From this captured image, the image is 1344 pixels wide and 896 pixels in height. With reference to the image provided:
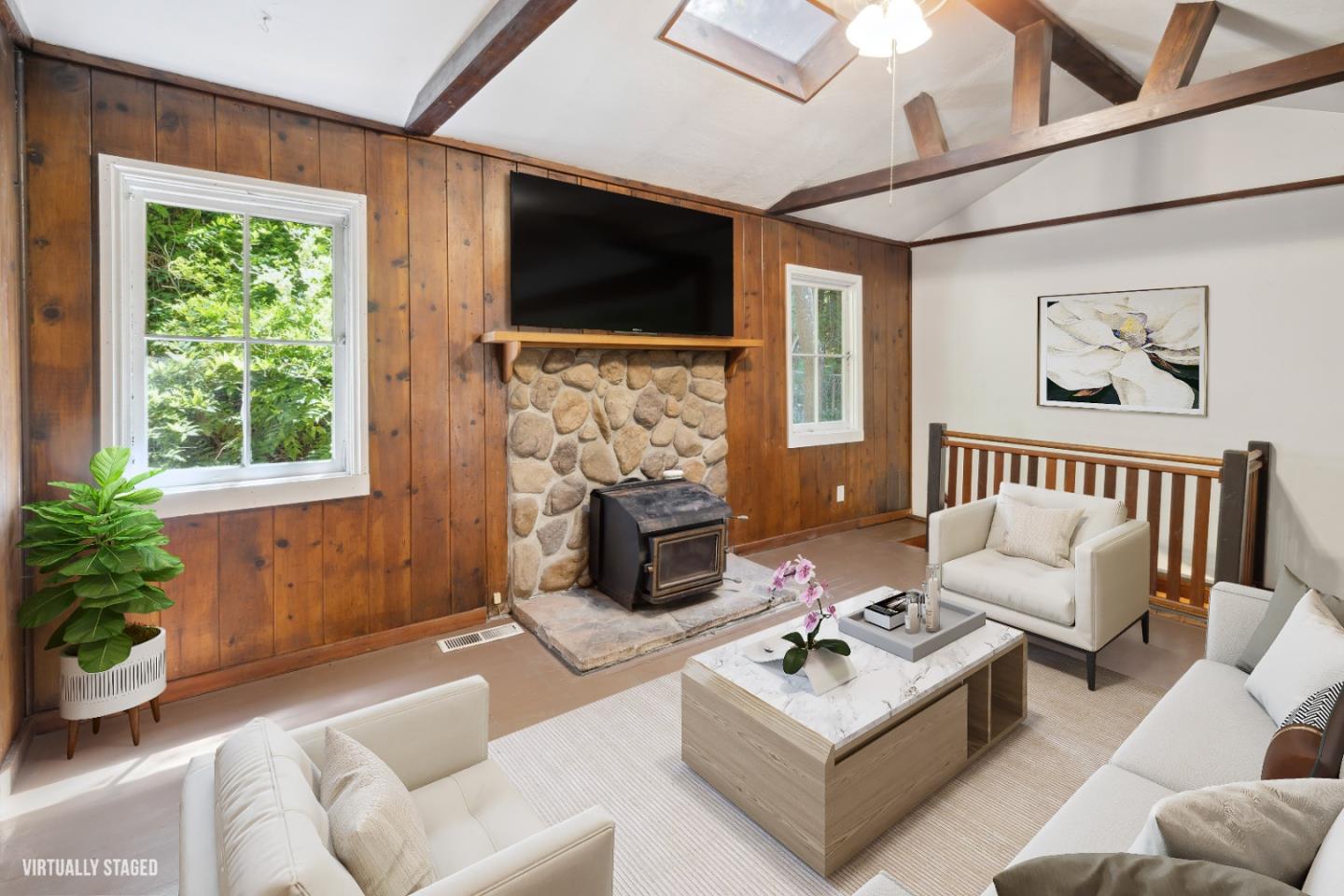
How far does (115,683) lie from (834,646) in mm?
2487

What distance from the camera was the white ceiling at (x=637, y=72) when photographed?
235 cm

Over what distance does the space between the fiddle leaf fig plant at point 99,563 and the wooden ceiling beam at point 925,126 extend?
412 centimetres

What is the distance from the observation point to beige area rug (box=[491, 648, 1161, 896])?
1761mm

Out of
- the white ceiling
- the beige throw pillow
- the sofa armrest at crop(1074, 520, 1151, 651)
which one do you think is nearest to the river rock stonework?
the white ceiling

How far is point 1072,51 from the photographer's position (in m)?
3.33

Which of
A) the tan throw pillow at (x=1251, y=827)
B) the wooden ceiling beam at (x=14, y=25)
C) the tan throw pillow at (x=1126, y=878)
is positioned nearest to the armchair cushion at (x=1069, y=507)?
the tan throw pillow at (x=1251, y=827)

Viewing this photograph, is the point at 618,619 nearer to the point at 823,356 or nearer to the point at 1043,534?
the point at 1043,534

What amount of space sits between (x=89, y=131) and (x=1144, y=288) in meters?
5.73

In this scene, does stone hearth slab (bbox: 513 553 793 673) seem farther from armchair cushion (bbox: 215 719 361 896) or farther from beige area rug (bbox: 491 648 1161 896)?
armchair cushion (bbox: 215 719 361 896)

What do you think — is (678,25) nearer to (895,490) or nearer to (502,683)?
(502,683)

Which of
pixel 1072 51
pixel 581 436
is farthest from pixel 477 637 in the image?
pixel 1072 51

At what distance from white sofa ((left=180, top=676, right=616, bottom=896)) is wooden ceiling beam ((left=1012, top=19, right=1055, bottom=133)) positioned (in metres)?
3.56

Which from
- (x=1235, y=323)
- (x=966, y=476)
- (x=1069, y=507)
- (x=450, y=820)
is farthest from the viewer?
(x=966, y=476)

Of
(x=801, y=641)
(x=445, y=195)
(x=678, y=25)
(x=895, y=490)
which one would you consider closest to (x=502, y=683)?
(x=801, y=641)
